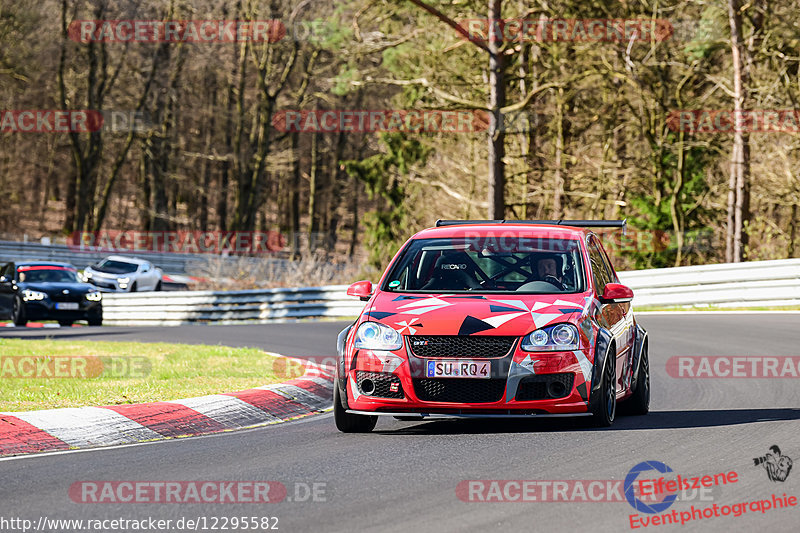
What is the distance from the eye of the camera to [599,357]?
331 inches

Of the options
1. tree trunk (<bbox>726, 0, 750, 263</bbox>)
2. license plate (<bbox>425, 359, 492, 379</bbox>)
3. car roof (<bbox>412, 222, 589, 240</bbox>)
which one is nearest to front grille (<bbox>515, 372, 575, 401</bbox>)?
license plate (<bbox>425, 359, 492, 379</bbox>)

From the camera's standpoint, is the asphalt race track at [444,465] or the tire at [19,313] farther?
the tire at [19,313]

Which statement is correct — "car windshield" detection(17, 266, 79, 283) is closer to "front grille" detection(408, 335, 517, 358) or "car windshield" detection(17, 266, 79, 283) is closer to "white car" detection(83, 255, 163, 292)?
"white car" detection(83, 255, 163, 292)

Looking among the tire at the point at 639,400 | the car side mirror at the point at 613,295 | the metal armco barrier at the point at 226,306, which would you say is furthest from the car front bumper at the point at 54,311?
the car side mirror at the point at 613,295

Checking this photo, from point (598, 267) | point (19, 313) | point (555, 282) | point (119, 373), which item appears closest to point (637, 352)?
point (598, 267)

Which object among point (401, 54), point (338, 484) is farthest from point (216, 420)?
point (401, 54)

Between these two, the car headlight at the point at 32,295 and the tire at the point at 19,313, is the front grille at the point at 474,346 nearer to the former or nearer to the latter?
the car headlight at the point at 32,295

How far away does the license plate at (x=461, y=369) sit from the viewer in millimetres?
8086

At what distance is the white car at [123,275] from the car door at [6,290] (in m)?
14.4

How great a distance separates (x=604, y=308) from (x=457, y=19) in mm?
24682

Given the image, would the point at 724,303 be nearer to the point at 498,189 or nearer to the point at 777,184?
the point at 498,189

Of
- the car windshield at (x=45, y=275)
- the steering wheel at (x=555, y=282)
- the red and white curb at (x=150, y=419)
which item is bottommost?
the car windshield at (x=45, y=275)

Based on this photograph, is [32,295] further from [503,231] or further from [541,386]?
[541,386]

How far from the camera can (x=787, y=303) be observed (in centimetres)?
2339
